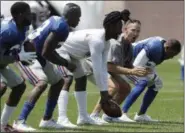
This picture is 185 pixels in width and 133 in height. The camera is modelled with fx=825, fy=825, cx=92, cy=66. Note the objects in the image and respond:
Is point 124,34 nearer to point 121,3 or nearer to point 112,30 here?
point 112,30

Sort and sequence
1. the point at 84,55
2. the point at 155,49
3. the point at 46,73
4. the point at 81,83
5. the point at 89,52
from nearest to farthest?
1. the point at 46,73
2. the point at 89,52
3. the point at 84,55
4. the point at 81,83
5. the point at 155,49

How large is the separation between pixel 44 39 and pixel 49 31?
0.13 meters

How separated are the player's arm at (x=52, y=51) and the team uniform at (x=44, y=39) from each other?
3.5 inches

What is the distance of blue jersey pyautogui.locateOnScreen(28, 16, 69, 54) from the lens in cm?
1061

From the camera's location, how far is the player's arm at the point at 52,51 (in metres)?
10.5

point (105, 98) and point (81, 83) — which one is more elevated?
point (105, 98)

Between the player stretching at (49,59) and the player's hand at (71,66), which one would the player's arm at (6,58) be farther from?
the player's hand at (71,66)

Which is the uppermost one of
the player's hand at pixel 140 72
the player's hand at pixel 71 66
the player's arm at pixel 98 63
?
the player's arm at pixel 98 63

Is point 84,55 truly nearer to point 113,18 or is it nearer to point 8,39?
point 113,18

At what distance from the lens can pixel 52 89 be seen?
1111 centimetres

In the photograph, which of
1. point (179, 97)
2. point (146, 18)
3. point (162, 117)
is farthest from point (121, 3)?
point (162, 117)

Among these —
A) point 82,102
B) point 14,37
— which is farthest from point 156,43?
point 14,37

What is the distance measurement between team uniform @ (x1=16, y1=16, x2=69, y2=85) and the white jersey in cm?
40

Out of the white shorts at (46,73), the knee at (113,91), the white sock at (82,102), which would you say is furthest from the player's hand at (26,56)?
the knee at (113,91)
